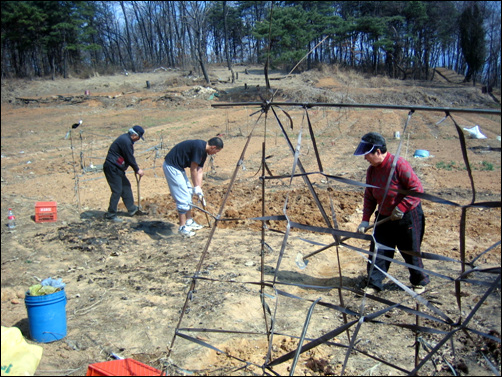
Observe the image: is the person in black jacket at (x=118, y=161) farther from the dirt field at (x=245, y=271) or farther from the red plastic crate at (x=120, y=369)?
the red plastic crate at (x=120, y=369)

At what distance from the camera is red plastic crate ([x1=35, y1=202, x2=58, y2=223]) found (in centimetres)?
641

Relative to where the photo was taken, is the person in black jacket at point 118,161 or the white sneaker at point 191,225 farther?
the person in black jacket at point 118,161

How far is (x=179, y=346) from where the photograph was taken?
3408mm

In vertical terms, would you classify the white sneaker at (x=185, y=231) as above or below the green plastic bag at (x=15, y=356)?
below

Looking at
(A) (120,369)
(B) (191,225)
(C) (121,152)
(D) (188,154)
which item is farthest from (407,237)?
(C) (121,152)

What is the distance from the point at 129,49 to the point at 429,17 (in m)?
30.1

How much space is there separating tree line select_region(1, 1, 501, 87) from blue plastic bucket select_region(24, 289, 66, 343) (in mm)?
19311

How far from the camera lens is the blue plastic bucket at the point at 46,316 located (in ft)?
11.0

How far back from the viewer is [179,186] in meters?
5.88

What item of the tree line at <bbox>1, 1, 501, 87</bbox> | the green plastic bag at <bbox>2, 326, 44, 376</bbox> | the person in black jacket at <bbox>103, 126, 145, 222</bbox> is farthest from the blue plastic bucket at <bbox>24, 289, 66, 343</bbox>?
the tree line at <bbox>1, 1, 501, 87</bbox>

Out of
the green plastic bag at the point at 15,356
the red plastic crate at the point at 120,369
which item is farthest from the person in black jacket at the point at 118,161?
the red plastic crate at the point at 120,369

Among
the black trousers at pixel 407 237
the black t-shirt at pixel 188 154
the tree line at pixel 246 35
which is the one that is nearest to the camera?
the black trousers at pixel 407 237

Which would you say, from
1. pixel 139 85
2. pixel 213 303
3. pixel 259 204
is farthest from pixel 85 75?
pixel 213 303

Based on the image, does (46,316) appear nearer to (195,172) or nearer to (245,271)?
(245,271)
